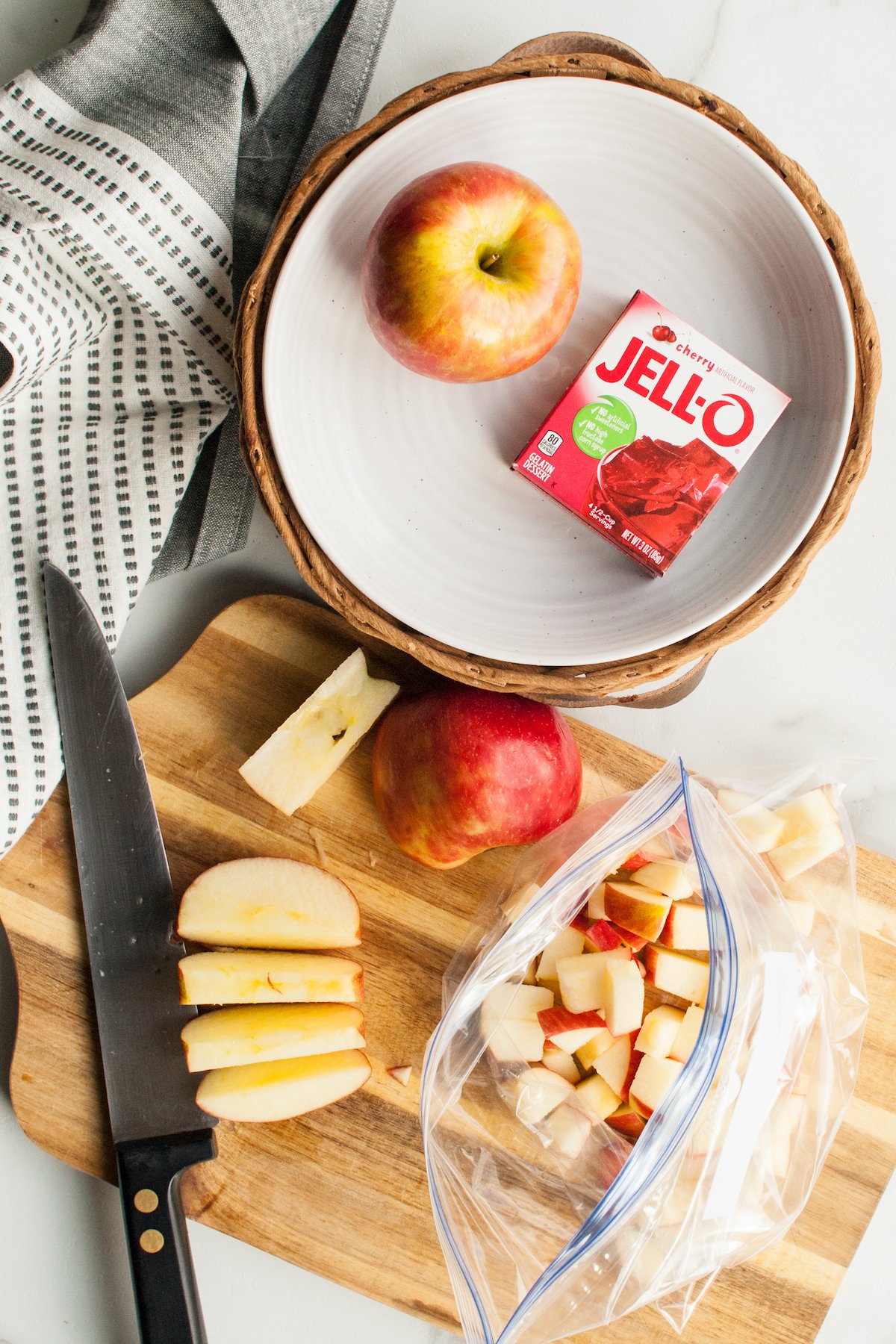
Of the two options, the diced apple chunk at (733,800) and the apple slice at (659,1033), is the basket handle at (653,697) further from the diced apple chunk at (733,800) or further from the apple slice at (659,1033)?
the apple slice at (659,1033)

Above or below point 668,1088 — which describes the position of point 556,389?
above

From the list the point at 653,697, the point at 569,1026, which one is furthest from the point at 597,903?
the point at 653,697

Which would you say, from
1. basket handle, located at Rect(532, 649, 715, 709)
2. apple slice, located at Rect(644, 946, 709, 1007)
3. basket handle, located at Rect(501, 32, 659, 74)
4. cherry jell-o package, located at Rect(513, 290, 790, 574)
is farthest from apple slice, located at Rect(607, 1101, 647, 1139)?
basket handle, located at Rect(501, 32, 659, 74)

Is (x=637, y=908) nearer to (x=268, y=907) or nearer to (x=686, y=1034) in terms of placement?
(x=686, y=1034)

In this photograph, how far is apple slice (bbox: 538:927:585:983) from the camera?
91 centimetres

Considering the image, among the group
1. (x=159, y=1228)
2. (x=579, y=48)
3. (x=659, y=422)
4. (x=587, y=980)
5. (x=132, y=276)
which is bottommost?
(x=159, y=1228)

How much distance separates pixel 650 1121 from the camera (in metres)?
0.75

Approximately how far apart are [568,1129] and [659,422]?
0.66 meters

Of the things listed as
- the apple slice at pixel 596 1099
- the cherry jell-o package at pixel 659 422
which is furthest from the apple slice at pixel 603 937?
the cherry jell-o package at pixel 659 422

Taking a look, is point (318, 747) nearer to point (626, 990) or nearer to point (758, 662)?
point (626, 990)

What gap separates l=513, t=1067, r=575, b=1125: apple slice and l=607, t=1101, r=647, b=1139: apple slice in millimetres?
47

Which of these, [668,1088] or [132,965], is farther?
[132,965]

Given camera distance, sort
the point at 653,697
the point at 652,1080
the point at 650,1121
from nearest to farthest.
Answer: the point at 650,1121
the point at 652,1080
the point at 653,697

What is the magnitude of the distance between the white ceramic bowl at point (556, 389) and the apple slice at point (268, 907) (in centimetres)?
28
